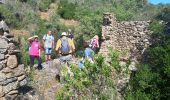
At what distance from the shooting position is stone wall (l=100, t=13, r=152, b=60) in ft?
66.6

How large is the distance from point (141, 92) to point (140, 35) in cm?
998

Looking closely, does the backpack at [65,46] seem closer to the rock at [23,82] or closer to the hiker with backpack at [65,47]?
the hiker with backpack at [65,47]

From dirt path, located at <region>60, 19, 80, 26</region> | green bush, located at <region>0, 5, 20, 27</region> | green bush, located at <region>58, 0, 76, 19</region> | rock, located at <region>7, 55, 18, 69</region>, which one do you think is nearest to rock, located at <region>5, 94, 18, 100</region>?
rock, located at <region>7, 55, 18, 69</region>

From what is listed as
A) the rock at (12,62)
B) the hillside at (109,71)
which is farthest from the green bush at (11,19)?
the rock at (12,62)

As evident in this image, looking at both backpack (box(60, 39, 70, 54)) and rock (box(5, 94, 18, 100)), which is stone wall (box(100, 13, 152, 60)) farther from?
rock (box(5, 94, 18, 100))

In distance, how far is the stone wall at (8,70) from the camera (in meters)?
13.7

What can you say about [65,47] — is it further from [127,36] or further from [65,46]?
[127,36]

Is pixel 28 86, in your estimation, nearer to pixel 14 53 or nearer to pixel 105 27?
pixel 14 53

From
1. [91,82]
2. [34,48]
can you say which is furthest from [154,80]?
[34,48]

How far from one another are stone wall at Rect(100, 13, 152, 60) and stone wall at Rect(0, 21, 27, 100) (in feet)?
20.9

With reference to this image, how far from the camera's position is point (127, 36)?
21562mm

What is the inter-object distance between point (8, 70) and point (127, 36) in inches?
342

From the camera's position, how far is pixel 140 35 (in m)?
20.8

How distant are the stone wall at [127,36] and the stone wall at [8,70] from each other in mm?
6359
